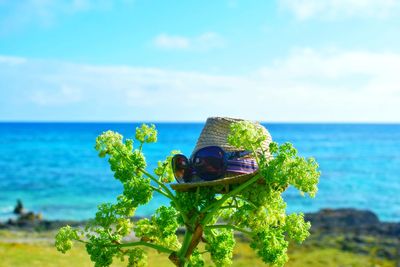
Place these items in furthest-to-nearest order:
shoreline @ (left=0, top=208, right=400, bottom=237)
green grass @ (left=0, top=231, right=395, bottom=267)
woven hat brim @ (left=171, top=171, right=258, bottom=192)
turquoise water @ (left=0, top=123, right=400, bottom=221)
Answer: turquoise water @ (left=0, top=123, right=400, bottom=221) < shoreline @ (left=0, top=208, right=400, bottom=237) < green grass @ (left=0, top=231, right=395, bottom=267) < woven hat brim @ (left=171, top=171, right=258, bottom=192)

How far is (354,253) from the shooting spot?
17.3 metres

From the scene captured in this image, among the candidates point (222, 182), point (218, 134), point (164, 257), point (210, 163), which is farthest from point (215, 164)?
point (164, 257)

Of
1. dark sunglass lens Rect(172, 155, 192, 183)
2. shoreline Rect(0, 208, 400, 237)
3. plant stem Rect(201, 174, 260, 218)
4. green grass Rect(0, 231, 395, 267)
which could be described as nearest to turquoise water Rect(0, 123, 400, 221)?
shoreline Rect(0, 208, 400, 237)

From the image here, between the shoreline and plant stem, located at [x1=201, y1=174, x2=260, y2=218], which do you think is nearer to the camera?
plant stem, located at [x1=201, y1=174, x2=260, y2=218]

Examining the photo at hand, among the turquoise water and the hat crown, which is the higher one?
the hat crown

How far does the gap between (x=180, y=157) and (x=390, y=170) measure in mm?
79741

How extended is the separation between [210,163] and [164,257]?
7491 mm

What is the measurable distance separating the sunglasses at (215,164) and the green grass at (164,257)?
6.30 meters

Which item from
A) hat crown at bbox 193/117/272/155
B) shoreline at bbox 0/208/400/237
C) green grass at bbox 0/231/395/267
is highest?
hat crown at bbox 193/117/272/155

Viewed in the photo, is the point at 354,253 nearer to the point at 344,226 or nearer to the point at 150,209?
the point at 344,226

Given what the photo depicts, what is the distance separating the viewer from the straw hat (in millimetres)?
4375

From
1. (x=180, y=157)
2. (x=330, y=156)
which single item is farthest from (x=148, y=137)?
(x=330, y=156)

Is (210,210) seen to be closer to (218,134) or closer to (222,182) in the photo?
(222,182)

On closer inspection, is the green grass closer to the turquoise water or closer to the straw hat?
the straw hat
